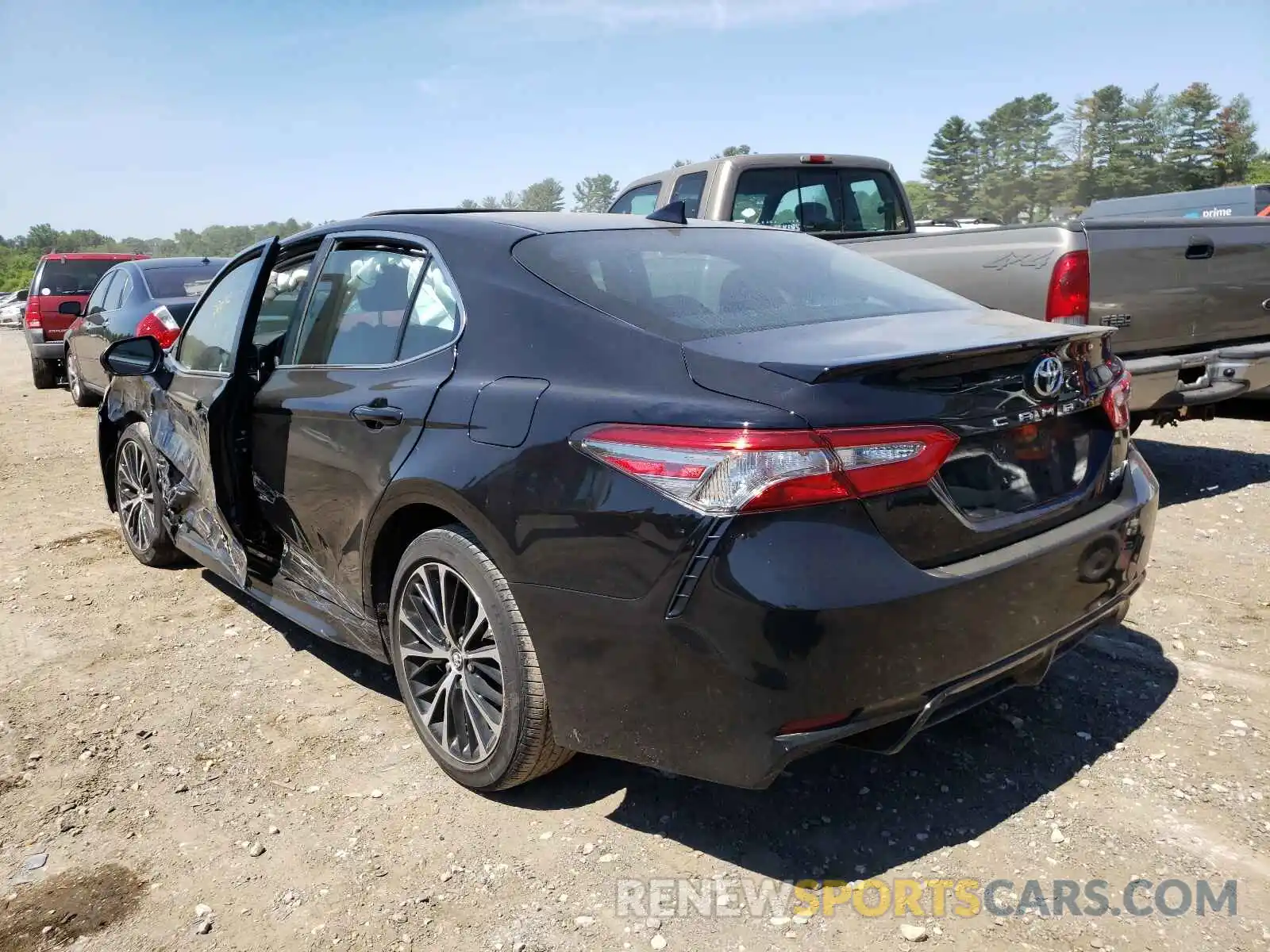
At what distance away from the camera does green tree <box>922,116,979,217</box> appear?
377 ft

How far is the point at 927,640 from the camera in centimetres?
221

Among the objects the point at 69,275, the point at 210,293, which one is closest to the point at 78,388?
the point at 69,275

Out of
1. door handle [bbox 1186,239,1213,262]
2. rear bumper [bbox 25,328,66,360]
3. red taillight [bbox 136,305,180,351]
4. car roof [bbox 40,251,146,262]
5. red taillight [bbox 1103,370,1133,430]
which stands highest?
car roof [bbox 40,251,146,262]

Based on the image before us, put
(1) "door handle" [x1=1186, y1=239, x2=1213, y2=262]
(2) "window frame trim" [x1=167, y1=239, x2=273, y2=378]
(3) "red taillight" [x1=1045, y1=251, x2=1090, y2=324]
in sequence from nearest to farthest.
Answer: (2) "window frame trim" [x1=167, y1=239, x2=273, y2=378]
(3) "red taillight" [x1=1045, y1=251, x2=1090, y2=324]
(1) "door handle" [x1=1186, y1=239, x2=1213, y2=262]

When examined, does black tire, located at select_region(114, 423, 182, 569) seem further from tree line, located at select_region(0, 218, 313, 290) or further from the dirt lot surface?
tree line, located at select_region(0, 218, 313, 290)

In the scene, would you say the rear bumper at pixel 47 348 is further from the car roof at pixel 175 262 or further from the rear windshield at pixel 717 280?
the rear windshield at pixel 717 280

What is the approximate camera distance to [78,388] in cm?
1181

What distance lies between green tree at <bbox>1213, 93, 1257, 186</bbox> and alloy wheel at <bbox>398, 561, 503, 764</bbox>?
91621 mm

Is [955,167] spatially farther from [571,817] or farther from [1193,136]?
[571,817]

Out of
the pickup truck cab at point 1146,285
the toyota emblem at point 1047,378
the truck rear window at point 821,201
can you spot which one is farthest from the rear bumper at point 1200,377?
the toyota emblem at point 1047,378

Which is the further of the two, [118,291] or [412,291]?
[118,291]

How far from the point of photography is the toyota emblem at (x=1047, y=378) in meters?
2.52

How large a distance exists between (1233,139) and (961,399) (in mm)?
96280

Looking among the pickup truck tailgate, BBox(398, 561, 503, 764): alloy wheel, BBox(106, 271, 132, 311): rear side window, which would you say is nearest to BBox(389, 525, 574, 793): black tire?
BBox(398, 561, 503, 764): alloy wheel
